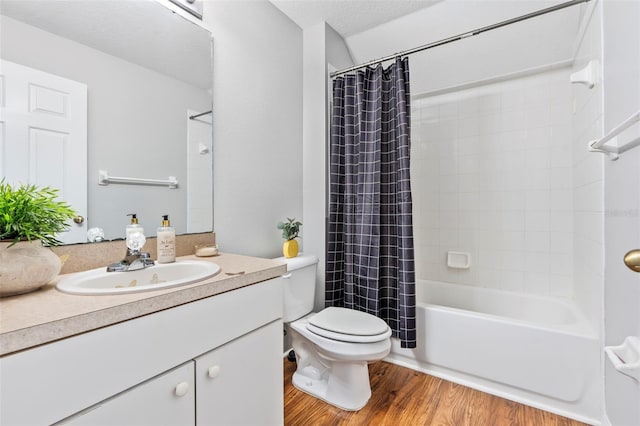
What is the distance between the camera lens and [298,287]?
1753 millimetres

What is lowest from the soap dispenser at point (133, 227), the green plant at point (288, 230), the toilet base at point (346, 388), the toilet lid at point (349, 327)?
the toilet base at point (346, 388)

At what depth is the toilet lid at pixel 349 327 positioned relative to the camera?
1.45 meters

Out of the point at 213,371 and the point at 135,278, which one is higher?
the point at 135,278

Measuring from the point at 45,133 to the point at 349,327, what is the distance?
148cm

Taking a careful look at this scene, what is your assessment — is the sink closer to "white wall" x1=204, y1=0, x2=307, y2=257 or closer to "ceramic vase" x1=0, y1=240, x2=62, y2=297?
"ceramic vase" x1=0, y1=240, x2=62, y2=297

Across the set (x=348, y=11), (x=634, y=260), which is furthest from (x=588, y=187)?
(x=348, y=11)

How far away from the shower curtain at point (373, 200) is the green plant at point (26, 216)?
1481 mm

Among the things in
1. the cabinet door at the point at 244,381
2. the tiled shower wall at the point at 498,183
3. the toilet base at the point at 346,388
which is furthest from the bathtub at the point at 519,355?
the cabinet door at the point at 244,381

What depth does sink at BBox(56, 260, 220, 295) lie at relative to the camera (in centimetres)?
79

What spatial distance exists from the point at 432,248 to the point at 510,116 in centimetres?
121

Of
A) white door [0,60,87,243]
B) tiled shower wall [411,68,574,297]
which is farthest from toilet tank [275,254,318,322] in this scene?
tiled shower wall [411,68,574,297]

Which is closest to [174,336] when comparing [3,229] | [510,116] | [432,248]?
[3,229]

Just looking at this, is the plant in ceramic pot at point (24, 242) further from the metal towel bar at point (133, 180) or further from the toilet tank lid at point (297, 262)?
the toilet tank lid at point (297, 262)

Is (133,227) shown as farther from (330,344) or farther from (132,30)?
(330,344)
